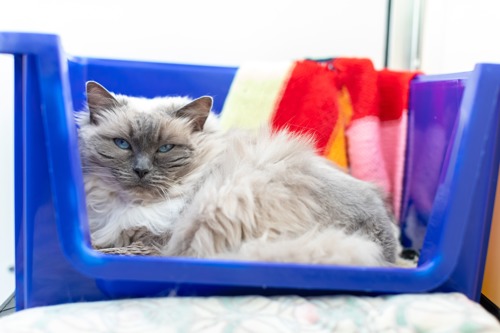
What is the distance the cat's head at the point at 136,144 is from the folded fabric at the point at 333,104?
0.33 meters

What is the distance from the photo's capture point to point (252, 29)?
1751 millimetres

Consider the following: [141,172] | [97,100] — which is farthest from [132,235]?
[97,100]

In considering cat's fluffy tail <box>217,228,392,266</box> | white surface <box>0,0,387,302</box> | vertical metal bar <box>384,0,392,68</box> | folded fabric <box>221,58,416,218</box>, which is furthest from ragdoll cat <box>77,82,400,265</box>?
vertical metal bar <box>384,0,392,68</box>

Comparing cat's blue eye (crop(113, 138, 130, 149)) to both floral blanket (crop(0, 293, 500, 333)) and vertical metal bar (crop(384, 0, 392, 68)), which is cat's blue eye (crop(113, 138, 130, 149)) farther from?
vertical metal bar (crop(384, 0, 392, 68))

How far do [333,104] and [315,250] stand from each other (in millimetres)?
690

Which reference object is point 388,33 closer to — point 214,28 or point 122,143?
point 214,28

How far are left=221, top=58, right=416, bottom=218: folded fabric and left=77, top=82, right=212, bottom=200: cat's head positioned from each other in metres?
0.33

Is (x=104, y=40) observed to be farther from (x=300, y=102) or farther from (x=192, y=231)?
(x=192, y=231)

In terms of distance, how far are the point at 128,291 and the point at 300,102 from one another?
832 millimetres

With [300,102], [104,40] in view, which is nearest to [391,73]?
[300,102]

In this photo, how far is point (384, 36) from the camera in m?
1.84

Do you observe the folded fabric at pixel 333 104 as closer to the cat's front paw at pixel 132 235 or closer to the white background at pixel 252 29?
the white background at pixel 252 29

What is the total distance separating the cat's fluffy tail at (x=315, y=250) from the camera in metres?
0.92

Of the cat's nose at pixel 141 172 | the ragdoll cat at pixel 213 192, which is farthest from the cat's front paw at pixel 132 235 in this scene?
the cat's nose at pixel 141 172
